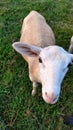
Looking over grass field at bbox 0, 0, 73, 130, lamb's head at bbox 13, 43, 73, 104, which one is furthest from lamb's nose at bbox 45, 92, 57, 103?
grass field at bbox 0, 0, 73, 130

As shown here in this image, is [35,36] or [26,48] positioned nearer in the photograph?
[26,48]

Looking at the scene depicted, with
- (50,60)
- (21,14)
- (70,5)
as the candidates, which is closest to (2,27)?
(21,14)

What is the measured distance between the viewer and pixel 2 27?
641 cm

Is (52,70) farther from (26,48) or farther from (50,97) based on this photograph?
(26,48)

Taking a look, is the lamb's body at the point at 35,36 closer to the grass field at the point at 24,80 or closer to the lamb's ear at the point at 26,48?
the lamb's ear at the point at 26,48

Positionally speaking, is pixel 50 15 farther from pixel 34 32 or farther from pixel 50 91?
pixel 50 91

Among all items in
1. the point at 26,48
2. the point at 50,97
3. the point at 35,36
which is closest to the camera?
the point at 50,97

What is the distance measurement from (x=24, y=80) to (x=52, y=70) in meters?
1.52

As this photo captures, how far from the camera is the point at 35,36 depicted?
5.27 metres

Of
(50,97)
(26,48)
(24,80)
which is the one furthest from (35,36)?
(50,97)

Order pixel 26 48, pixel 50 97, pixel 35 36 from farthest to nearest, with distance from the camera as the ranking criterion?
pixel 35 36 → pixel 26 48 → pixel 50 97

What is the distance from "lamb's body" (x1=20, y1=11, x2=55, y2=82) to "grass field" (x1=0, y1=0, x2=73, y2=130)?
45cm

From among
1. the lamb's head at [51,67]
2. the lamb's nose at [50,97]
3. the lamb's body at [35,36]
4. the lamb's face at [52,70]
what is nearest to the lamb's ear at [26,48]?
the lamb's head at [51,67]

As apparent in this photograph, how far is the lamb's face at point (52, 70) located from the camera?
157 inches
